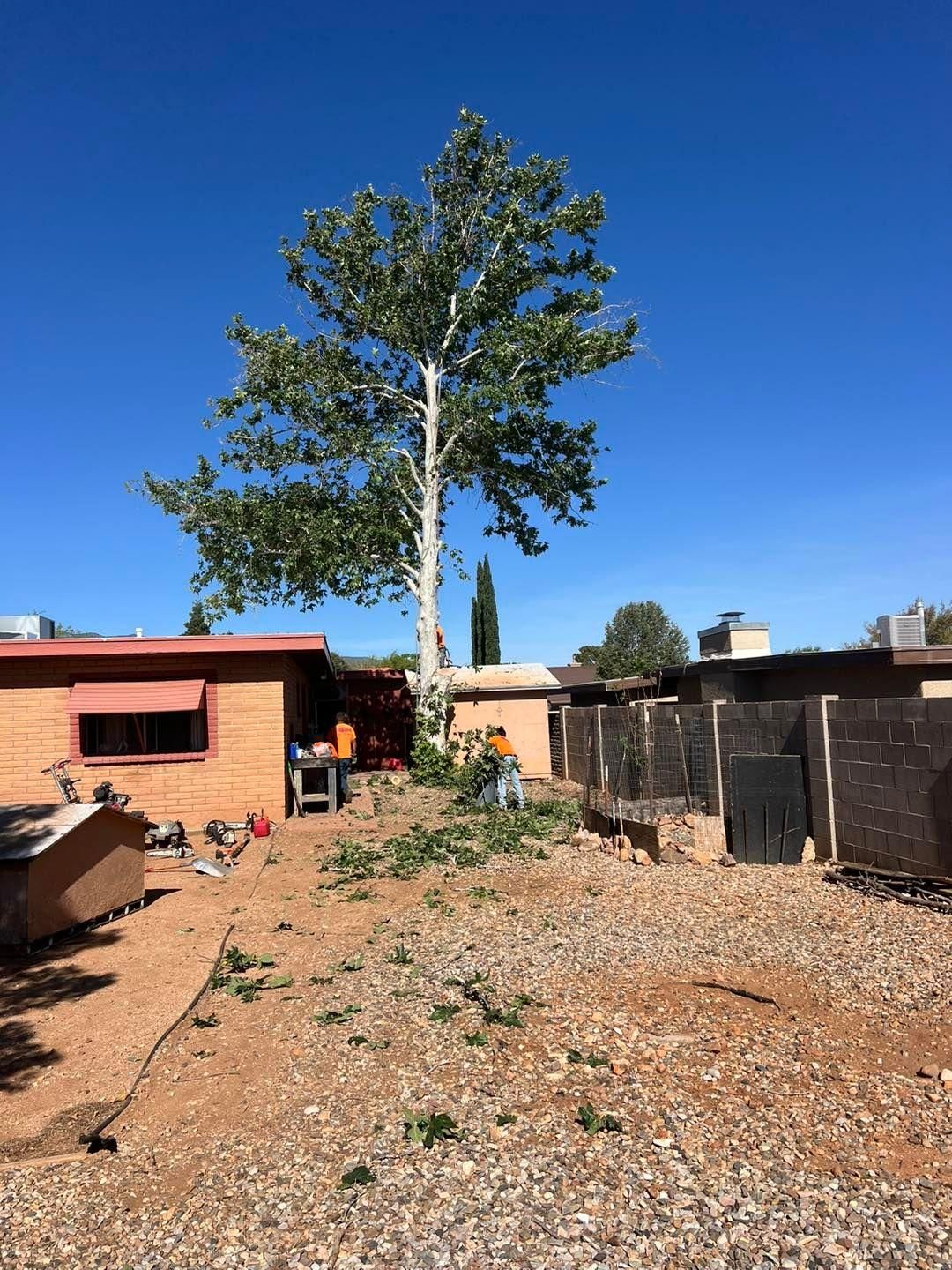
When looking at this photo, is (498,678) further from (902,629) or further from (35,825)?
(35,825)

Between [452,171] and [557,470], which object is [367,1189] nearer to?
[557,470]

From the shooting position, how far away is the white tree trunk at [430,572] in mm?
21359

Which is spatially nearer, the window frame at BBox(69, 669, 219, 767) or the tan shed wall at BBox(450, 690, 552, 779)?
the window frame at BBox(69, 669, 219, 767)

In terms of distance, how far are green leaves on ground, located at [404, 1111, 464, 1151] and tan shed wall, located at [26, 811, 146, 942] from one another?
4.42m

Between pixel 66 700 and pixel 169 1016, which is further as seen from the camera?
pixel 66 700

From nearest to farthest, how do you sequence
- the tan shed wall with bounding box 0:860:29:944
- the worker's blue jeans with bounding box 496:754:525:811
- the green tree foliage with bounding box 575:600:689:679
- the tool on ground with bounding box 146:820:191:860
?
the tan shed wall with bounding box 0:860:29:944 → the tool on ground with bounding box 146:820:191:860 → the worker's blue jeans with bounding box 496:754:525:811 → the green tree foliage with bounding box 575:600:689:679

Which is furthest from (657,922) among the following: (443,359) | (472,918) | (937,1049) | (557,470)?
(443,359)

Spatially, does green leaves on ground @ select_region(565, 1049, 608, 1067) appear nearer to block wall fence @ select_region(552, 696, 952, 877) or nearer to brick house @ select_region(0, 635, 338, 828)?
block wall fence @ select_region(552, 696, 952, 877)

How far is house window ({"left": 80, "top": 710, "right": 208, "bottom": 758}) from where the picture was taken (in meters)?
13.4

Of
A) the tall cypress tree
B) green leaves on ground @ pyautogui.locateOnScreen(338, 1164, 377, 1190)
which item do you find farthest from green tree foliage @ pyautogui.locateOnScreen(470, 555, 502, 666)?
green leaves on ground @ pyautogui.locateOnScreen(338, 1164, 377, 1190)

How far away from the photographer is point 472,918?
8.03 m

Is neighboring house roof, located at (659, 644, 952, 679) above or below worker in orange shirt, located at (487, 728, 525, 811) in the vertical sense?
above

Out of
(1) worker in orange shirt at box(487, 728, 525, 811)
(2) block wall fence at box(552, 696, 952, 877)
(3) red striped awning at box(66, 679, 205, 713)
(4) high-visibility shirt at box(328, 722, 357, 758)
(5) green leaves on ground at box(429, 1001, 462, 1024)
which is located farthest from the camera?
(4) high-visibility shirt at box(328, 722, 357, 758)

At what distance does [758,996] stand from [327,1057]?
2861 mm
